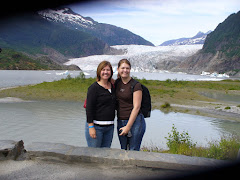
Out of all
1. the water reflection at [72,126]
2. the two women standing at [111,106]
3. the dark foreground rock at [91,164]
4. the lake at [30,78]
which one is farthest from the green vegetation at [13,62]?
the two women standing at [111,106]

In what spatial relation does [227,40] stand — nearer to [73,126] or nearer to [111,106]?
[73,126]

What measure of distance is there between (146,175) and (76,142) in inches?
203

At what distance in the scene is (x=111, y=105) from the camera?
327 cm

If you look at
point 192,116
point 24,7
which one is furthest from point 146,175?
point 192,116

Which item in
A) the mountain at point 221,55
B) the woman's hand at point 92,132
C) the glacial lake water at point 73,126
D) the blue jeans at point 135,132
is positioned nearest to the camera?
the woman's hand at point 92,132

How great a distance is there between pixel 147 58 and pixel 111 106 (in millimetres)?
108058

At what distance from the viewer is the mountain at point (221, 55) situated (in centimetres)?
11062

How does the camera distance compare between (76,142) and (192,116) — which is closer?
(76,142)

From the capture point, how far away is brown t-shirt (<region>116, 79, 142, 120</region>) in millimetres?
3308

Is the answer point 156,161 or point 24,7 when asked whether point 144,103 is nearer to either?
point 156,161

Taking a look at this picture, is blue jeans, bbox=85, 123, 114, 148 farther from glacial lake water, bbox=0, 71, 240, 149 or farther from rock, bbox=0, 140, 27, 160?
glacial lake water, bbox=0, 71, 240, 149

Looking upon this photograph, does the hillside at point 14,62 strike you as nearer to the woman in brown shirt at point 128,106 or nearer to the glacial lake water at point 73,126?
the glacial lake water at point 73,126

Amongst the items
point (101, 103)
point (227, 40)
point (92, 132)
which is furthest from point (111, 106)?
point (227, 40)

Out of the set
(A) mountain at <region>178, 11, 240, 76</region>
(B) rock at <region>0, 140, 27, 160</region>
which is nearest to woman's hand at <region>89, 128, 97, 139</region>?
(B) rock at <region>0, 140, 27, 160</region>
